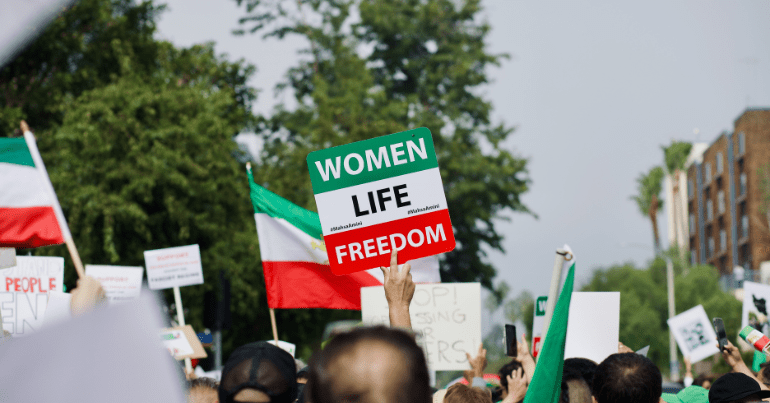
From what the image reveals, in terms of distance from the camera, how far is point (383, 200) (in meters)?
4.75

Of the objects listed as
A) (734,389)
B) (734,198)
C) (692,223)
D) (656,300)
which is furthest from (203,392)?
(692,223)

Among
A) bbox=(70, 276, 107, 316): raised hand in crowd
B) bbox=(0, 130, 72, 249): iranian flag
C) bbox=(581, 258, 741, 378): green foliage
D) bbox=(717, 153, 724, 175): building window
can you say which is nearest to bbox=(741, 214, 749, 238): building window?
bbox=(717, 153, 724, 175): building window

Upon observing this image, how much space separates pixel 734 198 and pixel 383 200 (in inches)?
2885

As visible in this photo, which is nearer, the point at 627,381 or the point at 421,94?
the point at 627,381

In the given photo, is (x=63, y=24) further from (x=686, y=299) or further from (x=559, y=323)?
(x=686, y=299)

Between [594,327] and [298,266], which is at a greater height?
[298,266]

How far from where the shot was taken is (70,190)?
1600 centimetres

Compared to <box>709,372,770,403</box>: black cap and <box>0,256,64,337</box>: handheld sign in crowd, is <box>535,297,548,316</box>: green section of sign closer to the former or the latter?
<box>709,372,770,403</box>: black cap

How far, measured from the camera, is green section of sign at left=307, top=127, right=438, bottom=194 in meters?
4.77

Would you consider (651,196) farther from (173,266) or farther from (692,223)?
(173,266)

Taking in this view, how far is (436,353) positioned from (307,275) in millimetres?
1268

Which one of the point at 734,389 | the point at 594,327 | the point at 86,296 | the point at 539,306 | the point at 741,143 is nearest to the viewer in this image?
the point at 86,296

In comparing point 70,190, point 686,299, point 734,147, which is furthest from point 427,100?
point 734,147

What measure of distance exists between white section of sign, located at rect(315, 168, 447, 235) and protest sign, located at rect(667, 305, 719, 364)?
17.5 feet
